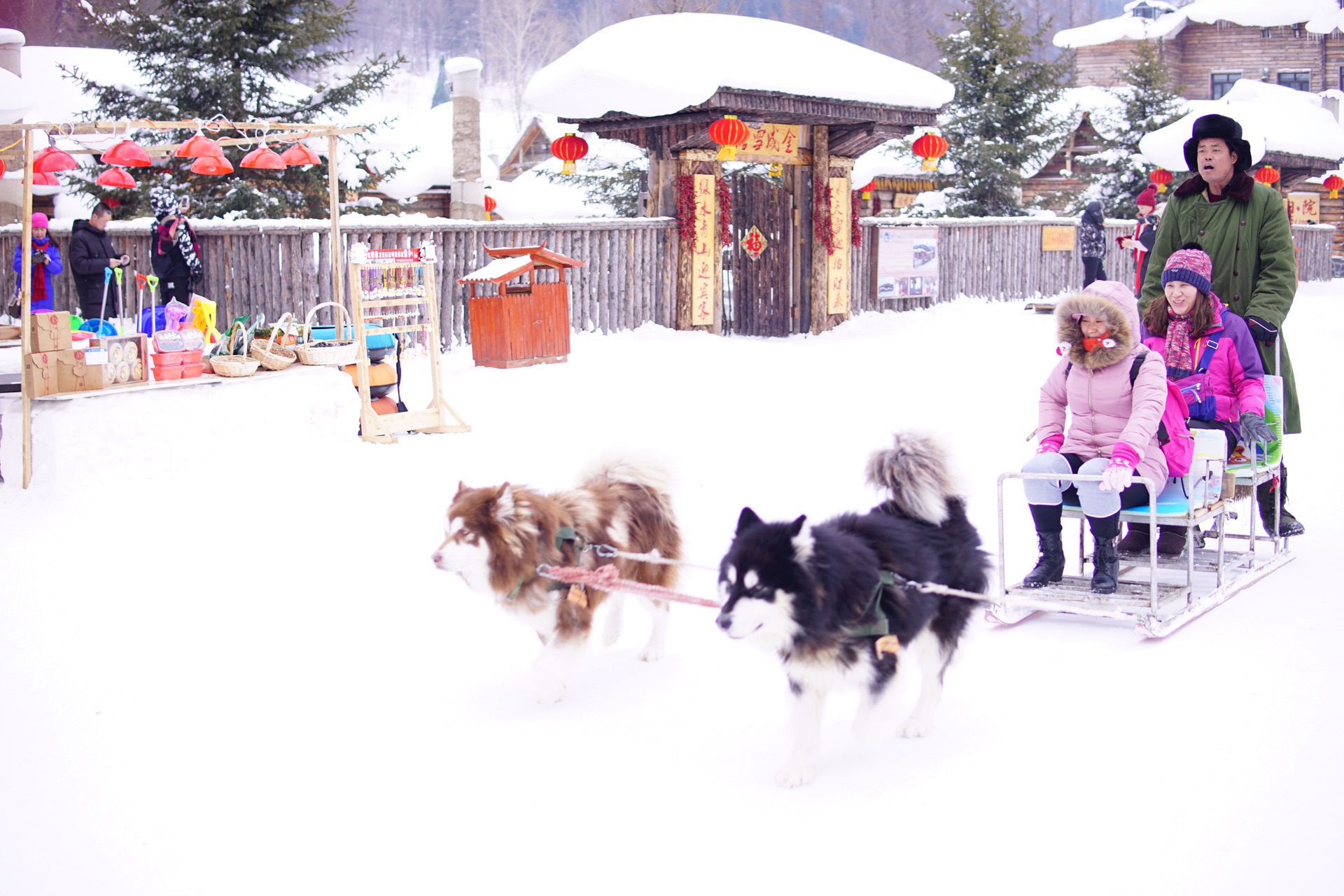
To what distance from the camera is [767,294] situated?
15031mm

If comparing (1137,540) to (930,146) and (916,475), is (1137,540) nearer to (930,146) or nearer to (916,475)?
(916,475)

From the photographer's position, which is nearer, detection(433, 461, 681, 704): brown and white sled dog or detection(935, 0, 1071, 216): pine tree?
detection(433, 461, 681, 704): brown and white sled dog

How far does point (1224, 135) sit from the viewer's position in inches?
206

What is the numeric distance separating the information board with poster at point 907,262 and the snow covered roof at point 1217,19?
25.0 metres

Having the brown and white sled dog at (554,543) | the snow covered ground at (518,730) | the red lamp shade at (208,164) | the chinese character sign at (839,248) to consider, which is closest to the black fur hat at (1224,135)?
the snow covered ground at (518,730)

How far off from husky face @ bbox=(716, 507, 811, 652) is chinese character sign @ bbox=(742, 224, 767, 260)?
1226 cm

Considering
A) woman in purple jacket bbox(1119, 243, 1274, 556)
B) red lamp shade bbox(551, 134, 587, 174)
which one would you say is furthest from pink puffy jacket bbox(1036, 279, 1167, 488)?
red lamp shade bbox(551, 134, 587, 174)

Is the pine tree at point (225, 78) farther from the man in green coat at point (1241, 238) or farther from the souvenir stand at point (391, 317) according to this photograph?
the man in green coat at point (1241, 238)

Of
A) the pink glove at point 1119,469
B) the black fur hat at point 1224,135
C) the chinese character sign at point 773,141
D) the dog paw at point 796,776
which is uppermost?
the chinese character sign at point 773,141

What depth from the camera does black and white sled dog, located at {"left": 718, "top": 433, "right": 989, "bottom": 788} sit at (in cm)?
287

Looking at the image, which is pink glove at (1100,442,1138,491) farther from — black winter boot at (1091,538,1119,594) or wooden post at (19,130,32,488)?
wooden post at (19,130,32,488)

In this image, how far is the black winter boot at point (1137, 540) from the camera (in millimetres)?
5157

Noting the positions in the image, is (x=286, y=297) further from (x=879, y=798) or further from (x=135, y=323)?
(x=879, y=798)

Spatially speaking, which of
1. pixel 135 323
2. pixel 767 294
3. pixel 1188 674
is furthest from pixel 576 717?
pixel 767 294
